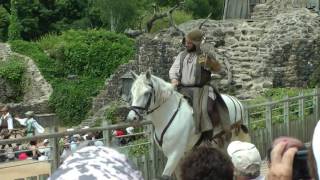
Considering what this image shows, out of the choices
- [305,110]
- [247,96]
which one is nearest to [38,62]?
[247,96]

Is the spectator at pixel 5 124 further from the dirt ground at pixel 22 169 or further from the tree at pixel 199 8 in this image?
the tree at pixel 199 8

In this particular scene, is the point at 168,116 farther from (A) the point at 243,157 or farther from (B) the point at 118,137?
(A) the point at 243,157

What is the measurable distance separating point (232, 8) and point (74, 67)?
35.4ft

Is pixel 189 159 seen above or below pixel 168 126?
above

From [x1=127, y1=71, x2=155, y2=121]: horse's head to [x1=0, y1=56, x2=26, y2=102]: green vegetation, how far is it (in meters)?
28.6

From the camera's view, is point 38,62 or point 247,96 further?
point 38,62

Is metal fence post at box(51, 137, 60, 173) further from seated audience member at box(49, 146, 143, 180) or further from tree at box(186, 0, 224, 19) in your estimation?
tree at box(186, 0, 224, 19)

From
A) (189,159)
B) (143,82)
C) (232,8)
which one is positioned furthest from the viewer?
(232,8)

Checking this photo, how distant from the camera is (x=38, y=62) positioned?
38.6 meters

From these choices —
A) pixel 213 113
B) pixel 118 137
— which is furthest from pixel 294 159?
pixel 118 137

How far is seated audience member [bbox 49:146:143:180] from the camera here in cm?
282

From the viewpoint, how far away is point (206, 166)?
3973mm

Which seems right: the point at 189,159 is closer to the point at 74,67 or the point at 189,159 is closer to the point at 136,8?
the point at 74,67

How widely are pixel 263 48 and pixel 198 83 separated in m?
14.8
